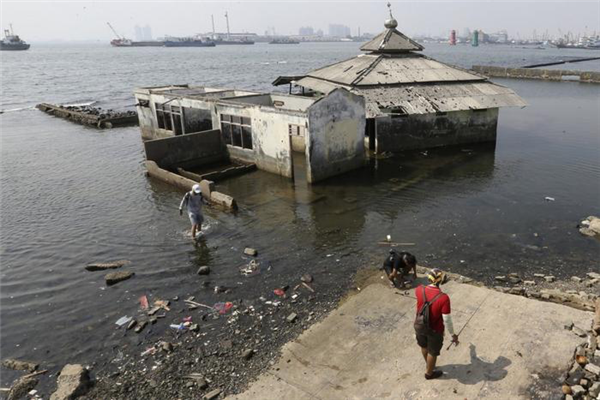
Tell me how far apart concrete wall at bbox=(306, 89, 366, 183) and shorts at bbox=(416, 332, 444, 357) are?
12516 millimetres

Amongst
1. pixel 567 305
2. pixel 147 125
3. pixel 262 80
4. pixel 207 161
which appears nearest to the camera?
pixel 567 305

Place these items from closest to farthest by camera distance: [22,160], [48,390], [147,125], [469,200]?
[48,390] → [469,200] → [22,160] → [147,125]

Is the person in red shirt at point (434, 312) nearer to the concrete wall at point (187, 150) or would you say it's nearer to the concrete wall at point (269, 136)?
the concrete wall at point (269, 136)

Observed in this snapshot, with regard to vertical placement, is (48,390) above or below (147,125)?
below

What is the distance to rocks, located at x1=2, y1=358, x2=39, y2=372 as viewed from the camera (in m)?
9.00

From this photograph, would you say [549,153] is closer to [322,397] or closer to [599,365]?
[599,365]

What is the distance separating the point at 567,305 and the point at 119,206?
16.3 meters

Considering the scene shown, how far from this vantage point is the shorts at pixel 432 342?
6.89 meters

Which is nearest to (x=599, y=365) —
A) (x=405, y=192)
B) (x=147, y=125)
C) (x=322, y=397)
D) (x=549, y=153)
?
(x=322, y=397)

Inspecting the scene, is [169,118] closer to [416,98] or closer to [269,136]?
[269,136]

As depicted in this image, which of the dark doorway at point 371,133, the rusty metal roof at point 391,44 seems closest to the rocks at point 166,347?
the dark doorway at point 371,133

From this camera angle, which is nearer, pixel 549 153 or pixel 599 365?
pixel 599 365

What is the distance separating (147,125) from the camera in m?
29.4

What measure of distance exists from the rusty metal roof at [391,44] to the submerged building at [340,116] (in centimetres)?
7
